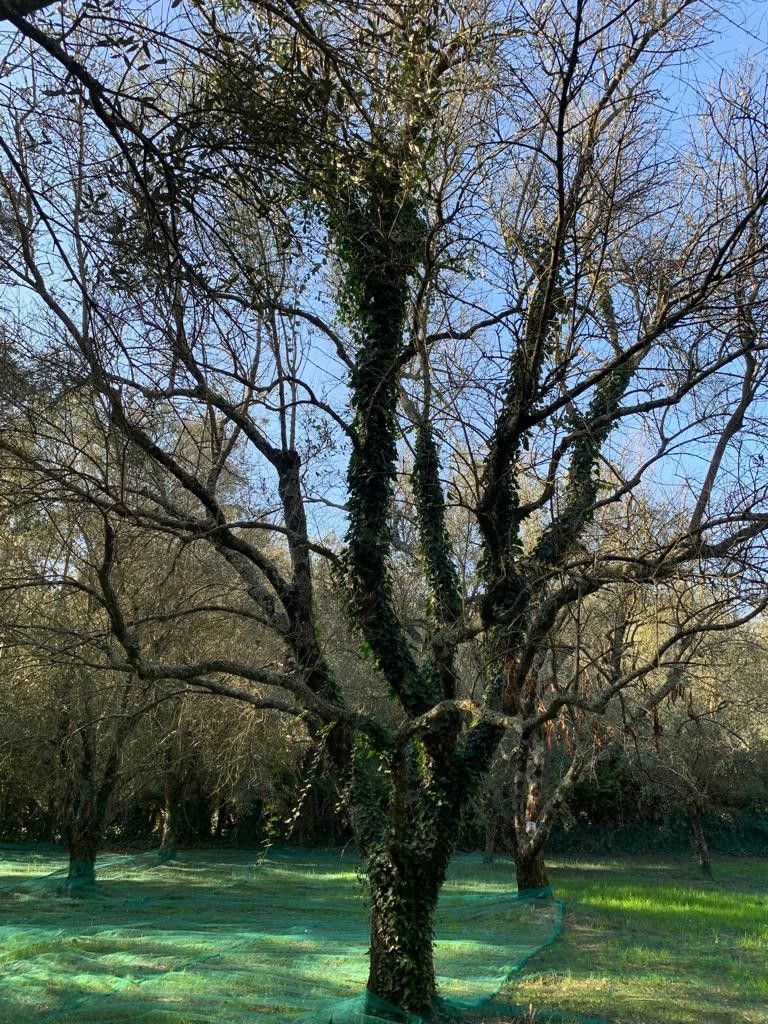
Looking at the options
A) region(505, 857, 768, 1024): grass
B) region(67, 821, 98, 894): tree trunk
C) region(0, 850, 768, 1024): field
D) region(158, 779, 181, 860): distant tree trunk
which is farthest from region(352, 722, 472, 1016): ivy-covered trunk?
region(158, 779, 181, 860): distant tree trunk

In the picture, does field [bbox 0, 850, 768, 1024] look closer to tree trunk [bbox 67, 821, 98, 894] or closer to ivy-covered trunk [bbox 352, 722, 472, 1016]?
tree trunk [bbox 67, 821, 98, 894]

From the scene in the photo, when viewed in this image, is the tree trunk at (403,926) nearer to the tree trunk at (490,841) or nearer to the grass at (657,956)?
the grass at (657,956)

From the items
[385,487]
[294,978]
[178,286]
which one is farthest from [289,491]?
[294,978]

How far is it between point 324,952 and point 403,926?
9.97 feet

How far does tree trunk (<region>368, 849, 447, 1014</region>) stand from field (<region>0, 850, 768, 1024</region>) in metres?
0.53

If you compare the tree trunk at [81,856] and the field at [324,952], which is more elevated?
the tree trunk at [81,856]

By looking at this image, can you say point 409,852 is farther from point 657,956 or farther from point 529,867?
point 529,867

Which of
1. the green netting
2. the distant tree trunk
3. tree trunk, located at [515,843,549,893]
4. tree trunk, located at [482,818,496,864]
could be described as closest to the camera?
the green netting

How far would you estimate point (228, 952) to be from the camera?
28.2 ft

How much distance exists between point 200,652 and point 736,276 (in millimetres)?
9230

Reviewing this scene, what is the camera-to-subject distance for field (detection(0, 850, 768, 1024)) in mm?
7047

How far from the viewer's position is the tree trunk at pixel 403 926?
258 inches

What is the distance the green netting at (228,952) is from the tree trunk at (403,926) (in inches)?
6.0

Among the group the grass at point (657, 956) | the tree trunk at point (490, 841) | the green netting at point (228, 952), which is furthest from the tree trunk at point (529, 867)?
the tree trunk at point (490, 841)
